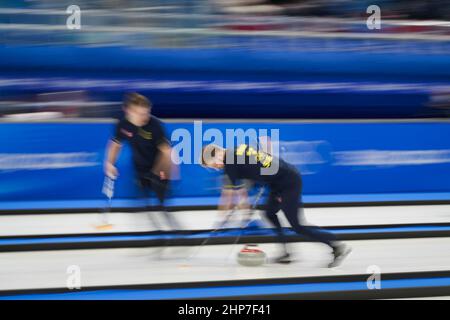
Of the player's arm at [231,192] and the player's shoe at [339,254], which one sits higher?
the player's arm at [231,192]

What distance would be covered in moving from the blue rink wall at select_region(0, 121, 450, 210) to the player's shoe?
2.43 metres

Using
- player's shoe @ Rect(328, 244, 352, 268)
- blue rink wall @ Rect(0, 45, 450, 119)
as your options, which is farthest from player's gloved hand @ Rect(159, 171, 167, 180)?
blue rink wall @ Rect(0, 45, 450, 119)

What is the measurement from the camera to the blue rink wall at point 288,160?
7.73 metres

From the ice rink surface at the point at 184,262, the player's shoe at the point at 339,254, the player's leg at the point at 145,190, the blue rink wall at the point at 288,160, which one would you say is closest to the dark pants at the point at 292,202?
the player's shoe at the point at 339,254

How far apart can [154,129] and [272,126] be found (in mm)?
2740

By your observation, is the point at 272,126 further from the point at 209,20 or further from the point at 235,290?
the point at 235,290

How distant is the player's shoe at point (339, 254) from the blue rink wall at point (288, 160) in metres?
2.43

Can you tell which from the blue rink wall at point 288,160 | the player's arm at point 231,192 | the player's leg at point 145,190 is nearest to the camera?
the player's arm at point 231,192

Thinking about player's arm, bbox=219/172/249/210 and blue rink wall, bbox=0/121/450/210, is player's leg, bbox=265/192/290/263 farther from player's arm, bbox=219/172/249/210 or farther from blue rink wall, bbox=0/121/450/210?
blue rink wall, bbox=0/121/450/210

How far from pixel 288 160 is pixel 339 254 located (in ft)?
9.27

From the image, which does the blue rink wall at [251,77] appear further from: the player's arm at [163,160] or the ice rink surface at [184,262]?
the player's arm at [163,160]

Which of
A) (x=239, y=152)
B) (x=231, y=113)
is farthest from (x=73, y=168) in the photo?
(x=239, y=152)

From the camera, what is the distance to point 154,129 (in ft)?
19.8

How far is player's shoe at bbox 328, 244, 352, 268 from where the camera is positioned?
18.8ft
